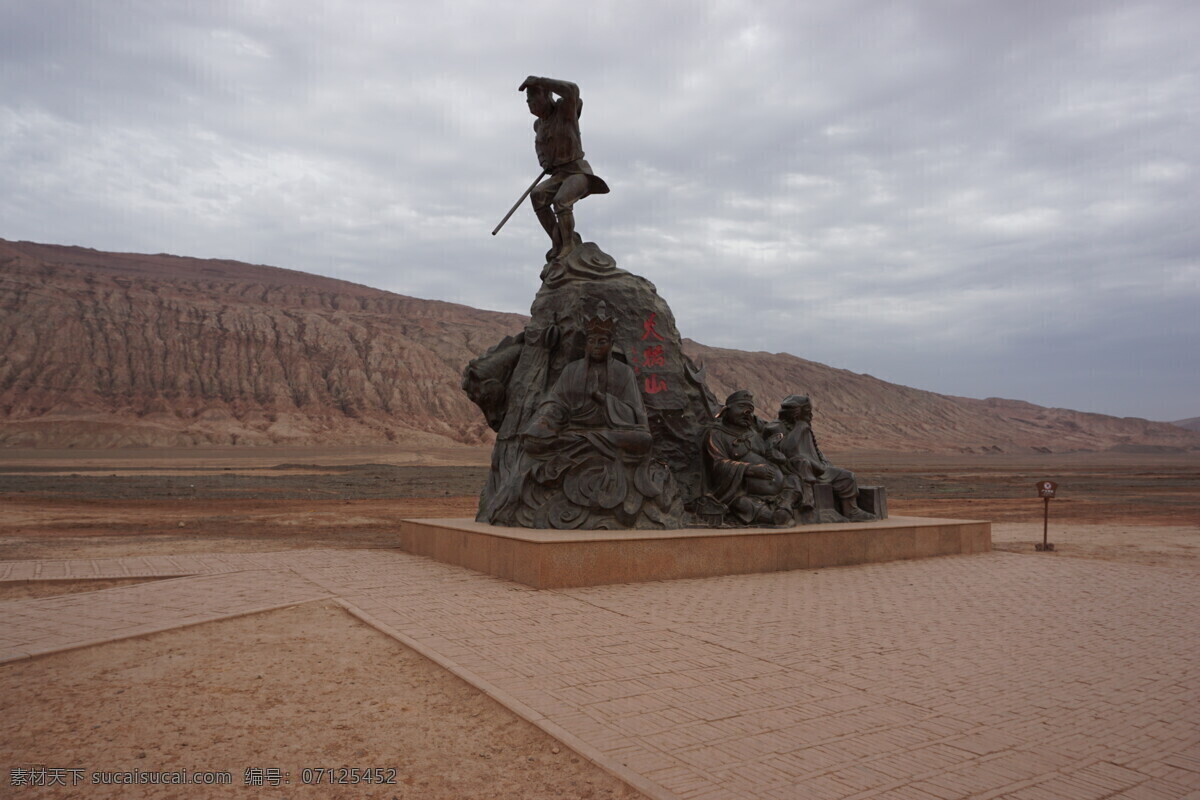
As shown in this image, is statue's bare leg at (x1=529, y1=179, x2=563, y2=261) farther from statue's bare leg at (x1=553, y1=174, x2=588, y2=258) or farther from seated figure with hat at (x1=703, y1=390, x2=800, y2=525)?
seated figure with hat at (x1=703, y1=390, x2=800, y2=525)

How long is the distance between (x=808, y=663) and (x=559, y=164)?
8509mm

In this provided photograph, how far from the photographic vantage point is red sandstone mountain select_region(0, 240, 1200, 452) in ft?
208

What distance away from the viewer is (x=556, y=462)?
32.0 feet

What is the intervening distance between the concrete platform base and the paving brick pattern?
0.27 meters

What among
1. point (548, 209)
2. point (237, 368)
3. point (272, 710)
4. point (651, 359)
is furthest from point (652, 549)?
point (237, 368)

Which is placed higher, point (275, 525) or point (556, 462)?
point (556, 462)

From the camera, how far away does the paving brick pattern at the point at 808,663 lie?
3641 millimetres

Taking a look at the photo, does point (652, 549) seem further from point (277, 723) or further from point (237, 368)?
point (237, 368)

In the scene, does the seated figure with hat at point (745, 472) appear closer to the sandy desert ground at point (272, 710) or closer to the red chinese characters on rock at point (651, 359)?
the red chinese characters on rock at point (651, 359)

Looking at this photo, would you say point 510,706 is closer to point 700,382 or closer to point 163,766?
point 163,766

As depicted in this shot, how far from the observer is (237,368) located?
7169 centimetres

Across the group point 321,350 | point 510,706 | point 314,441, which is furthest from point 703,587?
point 321,350

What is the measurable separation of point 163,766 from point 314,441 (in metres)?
64.3

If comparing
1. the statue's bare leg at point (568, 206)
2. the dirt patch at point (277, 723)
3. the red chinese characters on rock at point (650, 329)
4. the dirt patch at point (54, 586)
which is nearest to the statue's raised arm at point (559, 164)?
the statue's bare leg at point (568, 206)
